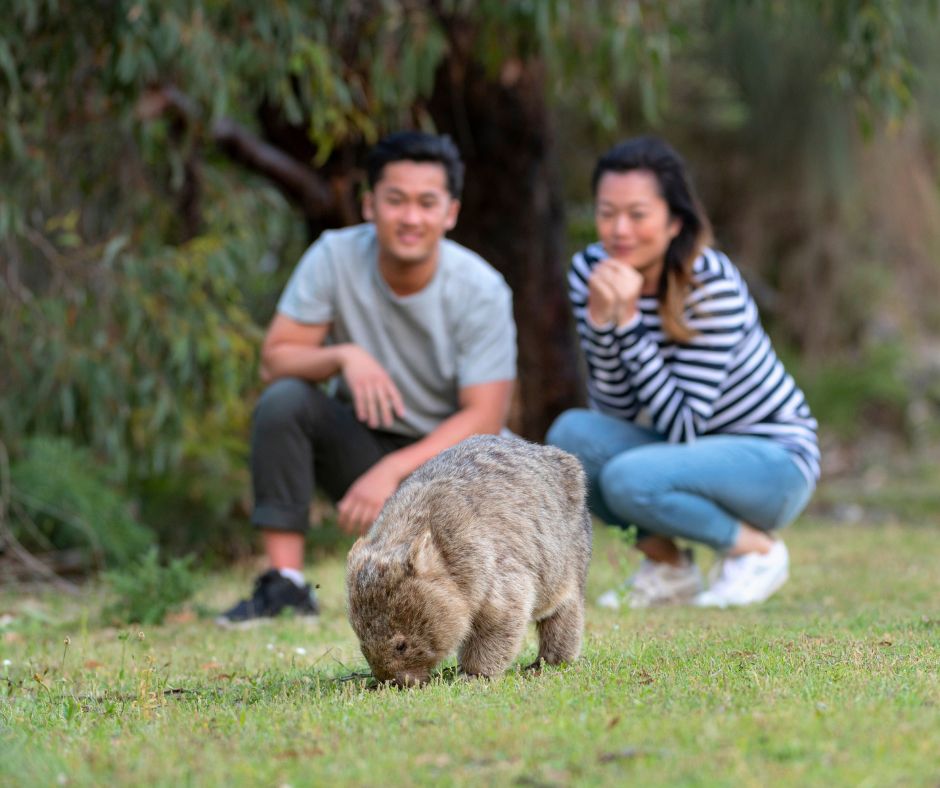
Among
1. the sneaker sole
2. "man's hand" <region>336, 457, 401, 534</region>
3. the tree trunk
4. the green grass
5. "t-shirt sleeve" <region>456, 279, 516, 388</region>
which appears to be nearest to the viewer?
the green grass

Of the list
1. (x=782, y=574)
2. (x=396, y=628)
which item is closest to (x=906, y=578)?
(x=782, y=574)

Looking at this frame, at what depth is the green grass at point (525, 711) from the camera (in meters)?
2.58

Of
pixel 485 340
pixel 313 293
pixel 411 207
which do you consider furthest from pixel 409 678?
pixel 313 293

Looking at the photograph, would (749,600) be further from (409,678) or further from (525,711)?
(525,711)

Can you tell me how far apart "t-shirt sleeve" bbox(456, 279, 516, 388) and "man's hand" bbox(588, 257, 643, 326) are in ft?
1.67

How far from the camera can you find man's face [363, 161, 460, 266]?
18.1 ft

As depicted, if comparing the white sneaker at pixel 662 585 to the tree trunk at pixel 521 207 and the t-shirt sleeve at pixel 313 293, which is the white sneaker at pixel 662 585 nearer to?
the t-shirt sleeve at pixel 313 293

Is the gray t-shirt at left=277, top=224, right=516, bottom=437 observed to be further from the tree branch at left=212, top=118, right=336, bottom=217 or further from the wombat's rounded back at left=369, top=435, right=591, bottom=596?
the tree branch at left=212, top=118, right=336, bottom=217

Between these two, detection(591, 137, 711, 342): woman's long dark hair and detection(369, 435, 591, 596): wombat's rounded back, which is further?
detection(591, 137, 711, 342): woman's long dark hair

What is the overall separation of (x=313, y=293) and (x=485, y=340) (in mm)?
753

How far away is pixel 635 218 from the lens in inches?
213

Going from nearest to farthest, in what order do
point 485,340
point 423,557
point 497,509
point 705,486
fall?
point 423,557 < point 497,509 < point 705,486 < point 485,340

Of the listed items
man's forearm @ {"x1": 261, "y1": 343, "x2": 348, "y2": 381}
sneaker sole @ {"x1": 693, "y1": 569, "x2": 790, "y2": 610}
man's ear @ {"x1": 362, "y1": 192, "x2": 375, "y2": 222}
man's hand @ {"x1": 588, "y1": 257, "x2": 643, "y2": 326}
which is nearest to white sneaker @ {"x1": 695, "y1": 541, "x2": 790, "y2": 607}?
sneaker sole @ {"x1": 693, "y1": 569, "x2": 790, "y2": 610}

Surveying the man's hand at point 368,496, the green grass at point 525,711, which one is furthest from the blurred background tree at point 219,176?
the green grass at point 525,711
